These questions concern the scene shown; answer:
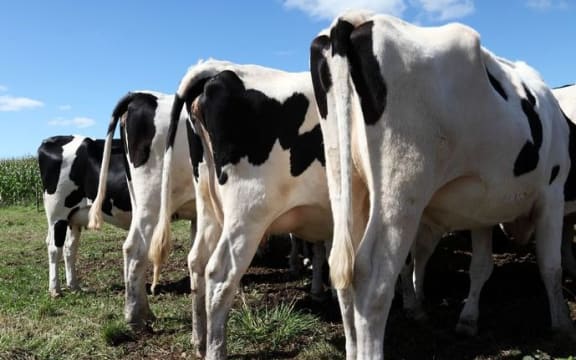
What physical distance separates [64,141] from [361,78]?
731 cm

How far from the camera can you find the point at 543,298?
260 inches

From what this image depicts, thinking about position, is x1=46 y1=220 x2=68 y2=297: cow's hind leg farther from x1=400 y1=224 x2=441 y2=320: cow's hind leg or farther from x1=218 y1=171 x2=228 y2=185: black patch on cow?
x1=400 y1=224 x2=441 y2=320: cow's hind leg

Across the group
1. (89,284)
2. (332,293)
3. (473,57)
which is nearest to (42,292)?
(89,284)

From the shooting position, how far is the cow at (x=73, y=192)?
9.22 metres

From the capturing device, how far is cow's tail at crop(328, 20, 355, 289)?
3.78 m

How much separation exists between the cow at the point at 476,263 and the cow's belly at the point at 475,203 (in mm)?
787

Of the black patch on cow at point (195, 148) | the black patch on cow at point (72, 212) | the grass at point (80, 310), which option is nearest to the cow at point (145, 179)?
the grass at point (80, 310)

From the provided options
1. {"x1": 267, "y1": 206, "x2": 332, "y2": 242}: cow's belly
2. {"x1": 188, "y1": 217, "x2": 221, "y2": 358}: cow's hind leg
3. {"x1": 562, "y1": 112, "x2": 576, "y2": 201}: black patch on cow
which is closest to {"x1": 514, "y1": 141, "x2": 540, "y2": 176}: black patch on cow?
{"x1": 562, "y1": 112, "x2": 576, "y2": 201}: black patch on cow

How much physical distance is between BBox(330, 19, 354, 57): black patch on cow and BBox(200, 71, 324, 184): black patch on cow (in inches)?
45.2

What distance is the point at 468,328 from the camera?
18.6ft

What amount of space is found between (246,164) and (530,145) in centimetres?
233

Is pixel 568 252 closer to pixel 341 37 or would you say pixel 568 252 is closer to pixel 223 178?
pixel 223 178

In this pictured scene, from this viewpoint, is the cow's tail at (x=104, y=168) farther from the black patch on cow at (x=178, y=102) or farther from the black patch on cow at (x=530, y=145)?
the black patch on cow at (x=530, y=145)

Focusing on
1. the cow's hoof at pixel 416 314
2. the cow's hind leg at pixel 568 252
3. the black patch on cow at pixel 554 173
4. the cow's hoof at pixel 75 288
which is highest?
the black patch on cow at pixel 554 173
